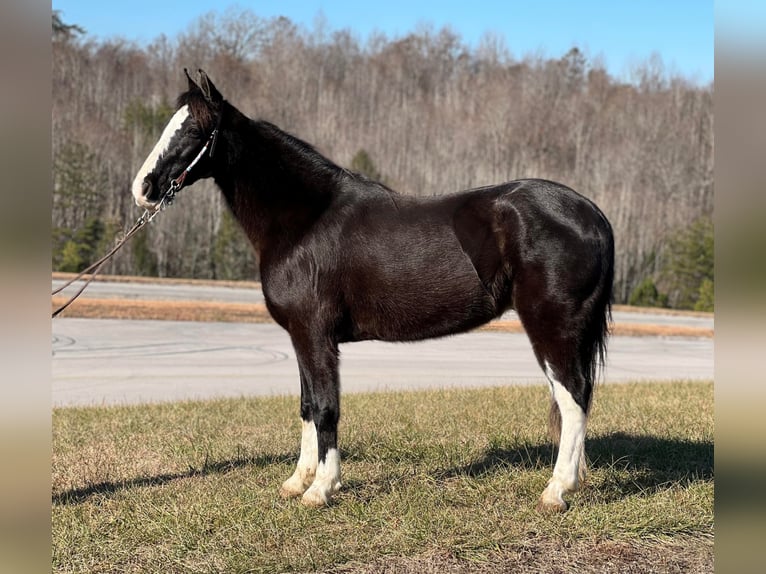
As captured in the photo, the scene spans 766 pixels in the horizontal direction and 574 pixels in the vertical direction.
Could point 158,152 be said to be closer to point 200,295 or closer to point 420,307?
point 420,307

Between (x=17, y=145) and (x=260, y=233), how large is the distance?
367cm

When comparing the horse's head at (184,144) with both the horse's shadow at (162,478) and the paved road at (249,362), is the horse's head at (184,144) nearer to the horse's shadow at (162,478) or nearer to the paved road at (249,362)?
the horse's shadow at (162,478)

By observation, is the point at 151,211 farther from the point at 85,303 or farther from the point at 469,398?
the point at 85,303

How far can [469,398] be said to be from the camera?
9.20 m

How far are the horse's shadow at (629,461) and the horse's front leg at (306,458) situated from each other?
1086mm

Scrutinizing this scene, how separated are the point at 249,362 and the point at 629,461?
8641 mm

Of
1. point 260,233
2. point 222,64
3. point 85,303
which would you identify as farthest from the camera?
point 222,64

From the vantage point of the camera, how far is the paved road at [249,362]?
1069cm

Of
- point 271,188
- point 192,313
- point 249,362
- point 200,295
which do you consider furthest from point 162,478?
point 200,295

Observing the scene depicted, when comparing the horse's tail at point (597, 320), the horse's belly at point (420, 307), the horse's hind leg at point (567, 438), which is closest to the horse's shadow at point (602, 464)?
the horse's hind leg at point (567, 438)

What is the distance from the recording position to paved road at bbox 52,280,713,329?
79.1ft

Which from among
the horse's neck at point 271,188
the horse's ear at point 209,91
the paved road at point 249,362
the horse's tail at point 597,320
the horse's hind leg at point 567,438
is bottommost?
the paved road at point 249,362

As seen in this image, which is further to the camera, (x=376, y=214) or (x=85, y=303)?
(x=85, y=303)

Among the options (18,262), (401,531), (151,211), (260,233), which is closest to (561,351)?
(401,531)
